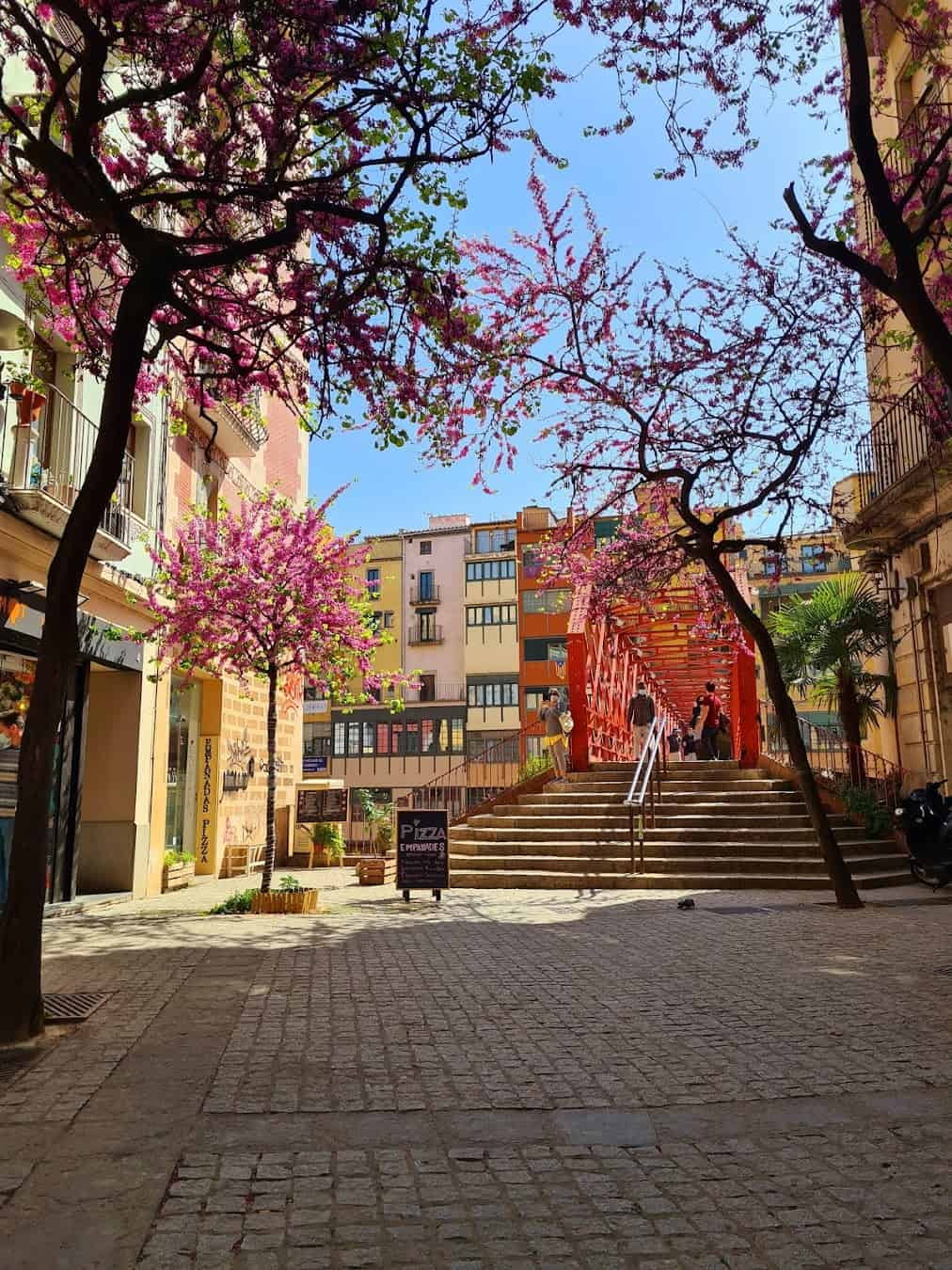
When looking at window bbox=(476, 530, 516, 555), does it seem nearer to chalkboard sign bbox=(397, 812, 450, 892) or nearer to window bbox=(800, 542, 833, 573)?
window bbox=(800, 542, 833, 573)

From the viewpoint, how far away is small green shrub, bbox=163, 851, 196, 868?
15.6m

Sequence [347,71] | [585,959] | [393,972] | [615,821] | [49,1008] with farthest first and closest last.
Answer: [615,821]
[585,959]
[393,972]
[347,71]
[49,1008]

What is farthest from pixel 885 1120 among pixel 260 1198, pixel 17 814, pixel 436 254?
pixel 436 254

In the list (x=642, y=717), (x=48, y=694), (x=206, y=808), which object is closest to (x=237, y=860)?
(x=206, y=808)

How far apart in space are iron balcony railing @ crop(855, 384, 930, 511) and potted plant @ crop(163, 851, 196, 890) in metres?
11.6

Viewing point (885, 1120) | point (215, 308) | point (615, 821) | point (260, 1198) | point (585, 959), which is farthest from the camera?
point (615, 821)

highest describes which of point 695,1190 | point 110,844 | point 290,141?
point 290,141

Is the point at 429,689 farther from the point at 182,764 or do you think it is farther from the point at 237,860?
the point at 182,764

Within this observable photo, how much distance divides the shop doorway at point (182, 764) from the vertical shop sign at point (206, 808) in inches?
4.3

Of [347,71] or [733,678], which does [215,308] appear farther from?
[733,678]

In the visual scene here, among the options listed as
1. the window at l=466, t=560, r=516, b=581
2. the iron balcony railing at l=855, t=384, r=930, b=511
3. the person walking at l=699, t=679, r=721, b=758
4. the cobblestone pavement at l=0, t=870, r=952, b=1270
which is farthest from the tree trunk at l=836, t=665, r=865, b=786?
the window at l=466, t=560, r=516, b=581

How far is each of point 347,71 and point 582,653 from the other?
12.8 m

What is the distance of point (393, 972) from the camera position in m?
7.52

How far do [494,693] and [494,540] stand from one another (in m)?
8.00
